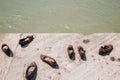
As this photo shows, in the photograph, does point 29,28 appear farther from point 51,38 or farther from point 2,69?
point 2,69

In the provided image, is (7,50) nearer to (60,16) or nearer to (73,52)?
(73,52)

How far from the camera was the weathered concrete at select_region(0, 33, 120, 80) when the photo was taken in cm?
448

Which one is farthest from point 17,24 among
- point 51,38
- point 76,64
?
point 76,64

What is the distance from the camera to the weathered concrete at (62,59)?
14.7ft

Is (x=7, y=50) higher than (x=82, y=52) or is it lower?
lower

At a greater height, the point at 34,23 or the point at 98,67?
the point at 98,67

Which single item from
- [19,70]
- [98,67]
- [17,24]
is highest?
[98,67]

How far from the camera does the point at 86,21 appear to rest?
681 cm

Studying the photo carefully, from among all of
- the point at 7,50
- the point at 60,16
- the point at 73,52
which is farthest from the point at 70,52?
the point at 60,16

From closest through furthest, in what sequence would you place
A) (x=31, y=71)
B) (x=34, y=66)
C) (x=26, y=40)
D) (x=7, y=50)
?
1. (x=31, y=71)
2. (x=34, y=66)
3. (x=7, y=50)
4. (x=26, y=40)

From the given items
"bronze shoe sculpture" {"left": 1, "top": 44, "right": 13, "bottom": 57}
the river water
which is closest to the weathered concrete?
"bronze shoe sculpture" {"left": 1, "top": 44, "right": 13, "bottom": 57}

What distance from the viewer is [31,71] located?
4.50m

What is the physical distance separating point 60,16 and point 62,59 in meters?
2.56

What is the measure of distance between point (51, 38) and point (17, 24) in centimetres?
A: 185
